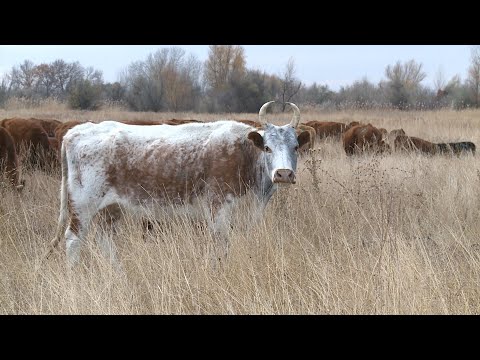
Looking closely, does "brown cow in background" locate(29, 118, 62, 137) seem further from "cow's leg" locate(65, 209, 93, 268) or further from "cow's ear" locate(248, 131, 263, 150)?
"cow's ear" locate(248, 131, 263, 150)

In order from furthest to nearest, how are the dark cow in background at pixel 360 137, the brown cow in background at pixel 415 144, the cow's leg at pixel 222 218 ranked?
the dark cow in background at pixel 360 137 → the brown cow in background at pixel 415 144 → the cow's leg at pixel 222 218

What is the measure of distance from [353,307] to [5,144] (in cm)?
730

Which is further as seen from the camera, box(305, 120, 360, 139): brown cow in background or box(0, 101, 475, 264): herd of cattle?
box(305, 120, 360, 139): brown cow in background

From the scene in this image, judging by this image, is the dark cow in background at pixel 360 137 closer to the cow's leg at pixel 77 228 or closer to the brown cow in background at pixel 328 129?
the brown cow in background at pixel 328 129

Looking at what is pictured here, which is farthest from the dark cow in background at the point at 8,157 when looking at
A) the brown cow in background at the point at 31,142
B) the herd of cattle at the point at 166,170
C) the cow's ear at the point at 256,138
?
the cow's ear at the point at 256,138

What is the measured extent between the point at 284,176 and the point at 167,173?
1446 millimetres

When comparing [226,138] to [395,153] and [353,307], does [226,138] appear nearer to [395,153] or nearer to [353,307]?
[353,307]

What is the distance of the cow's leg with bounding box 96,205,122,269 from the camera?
614 cm

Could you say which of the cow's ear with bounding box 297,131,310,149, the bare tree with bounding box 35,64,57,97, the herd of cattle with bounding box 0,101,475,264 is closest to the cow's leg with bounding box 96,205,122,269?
the herd of cattle with bounding box 0,101,475,264

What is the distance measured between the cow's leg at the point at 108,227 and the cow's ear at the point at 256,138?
1.76m

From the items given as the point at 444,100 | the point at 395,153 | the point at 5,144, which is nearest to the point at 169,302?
the point at 5,144

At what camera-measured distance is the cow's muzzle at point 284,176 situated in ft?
18.0

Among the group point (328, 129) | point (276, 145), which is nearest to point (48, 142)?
point (276, 145)

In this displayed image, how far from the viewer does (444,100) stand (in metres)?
28.4
